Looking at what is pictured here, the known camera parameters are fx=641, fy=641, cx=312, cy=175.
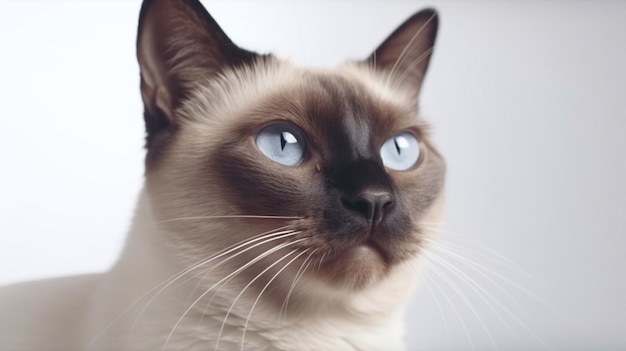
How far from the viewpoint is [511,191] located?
4.76ft

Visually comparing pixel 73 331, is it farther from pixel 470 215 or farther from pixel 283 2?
pixel 470 215

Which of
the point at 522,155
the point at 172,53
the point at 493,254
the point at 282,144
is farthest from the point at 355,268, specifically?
the point at 522,155

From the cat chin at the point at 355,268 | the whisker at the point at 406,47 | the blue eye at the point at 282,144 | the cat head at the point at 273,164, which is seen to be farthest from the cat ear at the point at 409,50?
the cat chin at the point at 355,268

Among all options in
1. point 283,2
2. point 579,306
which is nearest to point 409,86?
point 283,2

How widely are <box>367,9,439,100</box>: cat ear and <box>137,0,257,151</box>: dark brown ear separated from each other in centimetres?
30

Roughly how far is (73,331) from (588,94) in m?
1.18

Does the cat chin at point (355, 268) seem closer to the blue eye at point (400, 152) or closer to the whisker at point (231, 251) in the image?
the whisker at point (231, 251)

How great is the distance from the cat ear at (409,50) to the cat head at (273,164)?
0.11m

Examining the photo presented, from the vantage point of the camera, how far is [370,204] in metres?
0.85

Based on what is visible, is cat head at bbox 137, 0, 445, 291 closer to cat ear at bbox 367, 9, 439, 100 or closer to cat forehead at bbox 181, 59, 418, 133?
cat forehead at bbox 181, 59, 418, 133

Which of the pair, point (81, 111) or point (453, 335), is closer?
point (81, 111)

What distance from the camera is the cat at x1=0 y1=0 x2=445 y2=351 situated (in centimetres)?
89

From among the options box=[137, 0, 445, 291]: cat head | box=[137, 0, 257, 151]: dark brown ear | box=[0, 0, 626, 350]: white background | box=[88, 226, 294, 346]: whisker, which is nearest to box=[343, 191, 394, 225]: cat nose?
box=[137, 0, 445, 291]: cat head

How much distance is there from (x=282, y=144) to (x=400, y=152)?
209 millimetres
